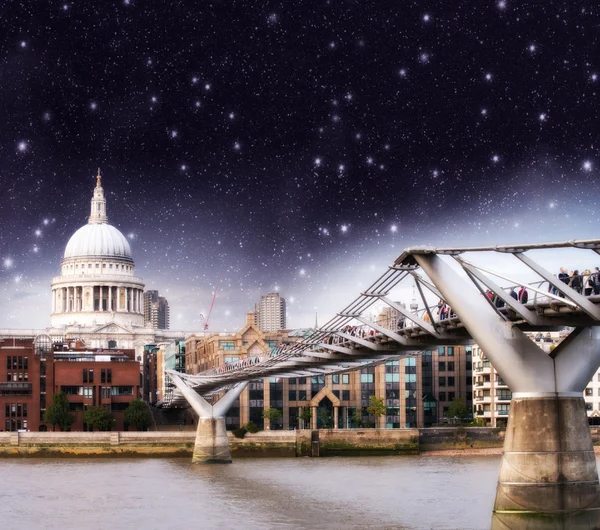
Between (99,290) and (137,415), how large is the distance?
83.9 meters

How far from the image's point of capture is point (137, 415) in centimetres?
9906

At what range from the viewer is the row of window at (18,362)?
101562 mm

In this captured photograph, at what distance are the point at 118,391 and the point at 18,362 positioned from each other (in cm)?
797

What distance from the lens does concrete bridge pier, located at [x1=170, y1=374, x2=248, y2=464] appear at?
79.3 meters

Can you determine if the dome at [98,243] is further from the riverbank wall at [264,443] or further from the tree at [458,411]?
the riverbank wall at [264,443]

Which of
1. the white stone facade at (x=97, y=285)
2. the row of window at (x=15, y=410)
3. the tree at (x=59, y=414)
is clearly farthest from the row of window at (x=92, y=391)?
the white stone facade at (x=97, y=285)

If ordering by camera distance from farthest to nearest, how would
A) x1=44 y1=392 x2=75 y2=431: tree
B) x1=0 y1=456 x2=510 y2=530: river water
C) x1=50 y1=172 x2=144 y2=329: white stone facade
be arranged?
x1=50 y1=172 x2=144 y2=329: white stone facade < x1=44 y1=392 x2=75 y2=431: tree < x1=0 y1=456 x2=510 y2=530: river water

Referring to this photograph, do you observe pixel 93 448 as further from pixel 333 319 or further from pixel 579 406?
pixel 579 406

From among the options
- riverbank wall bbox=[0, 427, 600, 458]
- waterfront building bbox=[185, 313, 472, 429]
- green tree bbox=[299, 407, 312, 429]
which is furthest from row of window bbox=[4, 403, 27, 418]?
green tree bbox=[299, 407, 312, 429]

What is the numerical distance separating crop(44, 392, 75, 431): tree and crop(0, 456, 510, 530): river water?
62.9 feet

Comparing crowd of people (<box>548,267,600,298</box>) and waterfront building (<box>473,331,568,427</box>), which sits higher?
crowd of people (<box>548,267,600,298</box>)

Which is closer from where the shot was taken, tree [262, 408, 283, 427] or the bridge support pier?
the bridge support pier

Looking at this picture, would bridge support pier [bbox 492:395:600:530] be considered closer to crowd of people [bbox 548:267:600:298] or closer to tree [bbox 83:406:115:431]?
crowd of people [bbox 548:267:600:298]

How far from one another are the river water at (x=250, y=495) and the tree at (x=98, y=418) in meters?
19.2
